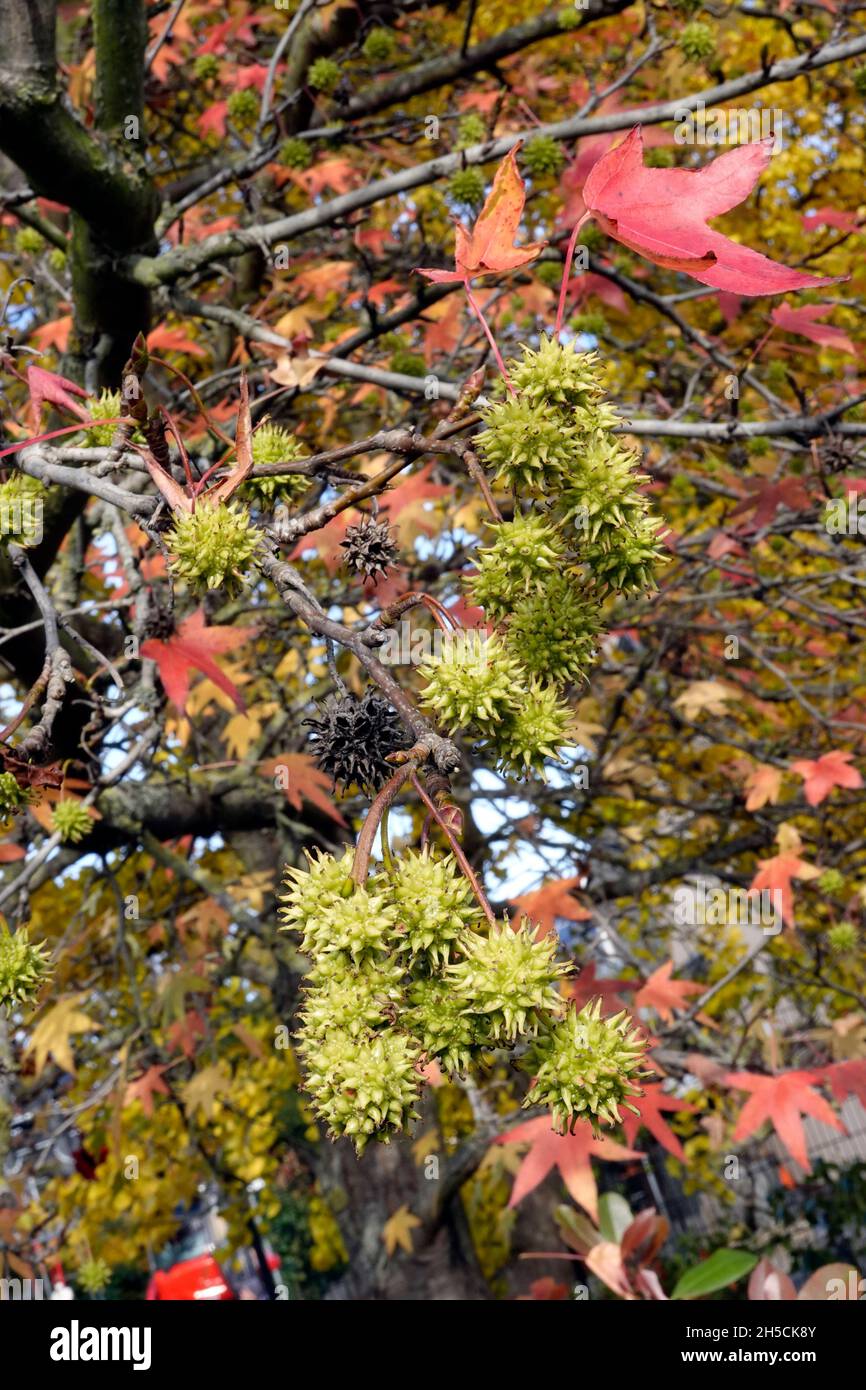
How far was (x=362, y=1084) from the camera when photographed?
3.23 feet

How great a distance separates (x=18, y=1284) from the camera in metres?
3.18

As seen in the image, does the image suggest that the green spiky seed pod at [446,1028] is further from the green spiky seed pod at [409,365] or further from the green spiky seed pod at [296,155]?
the green spiky seed pod at [296,155]

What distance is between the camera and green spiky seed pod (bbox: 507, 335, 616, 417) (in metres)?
1.17

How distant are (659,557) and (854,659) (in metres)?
5.06

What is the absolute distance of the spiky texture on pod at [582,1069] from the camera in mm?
1050

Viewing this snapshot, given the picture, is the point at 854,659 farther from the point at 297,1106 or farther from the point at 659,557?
the point at 297,1106

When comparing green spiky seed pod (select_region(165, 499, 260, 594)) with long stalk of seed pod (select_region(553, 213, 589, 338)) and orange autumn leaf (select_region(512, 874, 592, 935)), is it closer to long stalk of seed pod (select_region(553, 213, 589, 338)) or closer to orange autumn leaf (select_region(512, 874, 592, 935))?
long stalk of seed pod (select_region(553, 213, 589, 338))

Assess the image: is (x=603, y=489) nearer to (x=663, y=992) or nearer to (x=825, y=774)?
(x=663, y=992)

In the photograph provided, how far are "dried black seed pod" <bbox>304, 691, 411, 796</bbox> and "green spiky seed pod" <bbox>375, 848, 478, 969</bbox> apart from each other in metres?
0.11

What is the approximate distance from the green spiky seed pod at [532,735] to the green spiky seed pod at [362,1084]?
31 centimetres

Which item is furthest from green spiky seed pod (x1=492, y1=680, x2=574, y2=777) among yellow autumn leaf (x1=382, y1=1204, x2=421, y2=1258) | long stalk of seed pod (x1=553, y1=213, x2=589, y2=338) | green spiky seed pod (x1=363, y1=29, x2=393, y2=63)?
yellow autumn leaf (x1=382, y1=1204, x2=421, y2=1258)

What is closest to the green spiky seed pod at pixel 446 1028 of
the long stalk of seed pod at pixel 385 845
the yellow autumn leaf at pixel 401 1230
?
the long stalk of seed pod at pixel 385 845

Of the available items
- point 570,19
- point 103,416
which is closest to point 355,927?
point 103,416
